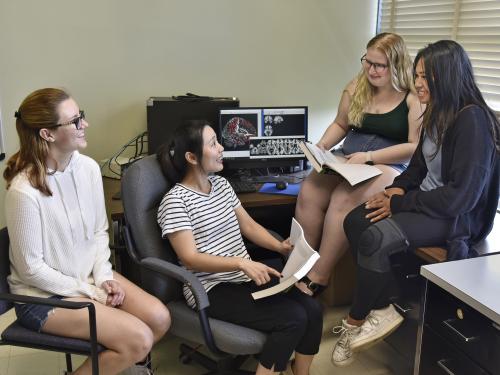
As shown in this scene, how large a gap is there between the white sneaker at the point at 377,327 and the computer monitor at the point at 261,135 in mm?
1005

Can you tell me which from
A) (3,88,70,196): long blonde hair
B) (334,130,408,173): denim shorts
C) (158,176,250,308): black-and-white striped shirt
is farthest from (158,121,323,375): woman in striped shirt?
(334,130,408,173): denim shorts

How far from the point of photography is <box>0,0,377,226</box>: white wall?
2.52m

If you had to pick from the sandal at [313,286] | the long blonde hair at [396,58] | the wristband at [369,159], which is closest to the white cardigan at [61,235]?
the sandal at [313,286]

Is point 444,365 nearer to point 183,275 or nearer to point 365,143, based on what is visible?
point 183,275

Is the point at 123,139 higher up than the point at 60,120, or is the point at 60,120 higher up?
the point at 60,120

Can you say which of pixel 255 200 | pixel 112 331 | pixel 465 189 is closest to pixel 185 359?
pixel 112 331

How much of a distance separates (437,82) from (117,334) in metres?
1.35

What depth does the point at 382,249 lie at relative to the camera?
1.79 metres

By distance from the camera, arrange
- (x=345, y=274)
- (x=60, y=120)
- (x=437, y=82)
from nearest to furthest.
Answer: (x=60, y=120)
(x=437, y=82)
(x=345, y=274)

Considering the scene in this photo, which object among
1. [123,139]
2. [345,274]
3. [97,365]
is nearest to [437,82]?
[345,274]

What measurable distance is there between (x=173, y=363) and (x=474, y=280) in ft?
4.22

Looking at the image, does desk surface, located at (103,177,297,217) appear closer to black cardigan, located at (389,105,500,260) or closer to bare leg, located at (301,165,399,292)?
bare leg, located at (301,165,399,292)

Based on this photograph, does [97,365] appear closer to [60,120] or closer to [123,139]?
[60,120]

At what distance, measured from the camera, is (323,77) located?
307 cm
